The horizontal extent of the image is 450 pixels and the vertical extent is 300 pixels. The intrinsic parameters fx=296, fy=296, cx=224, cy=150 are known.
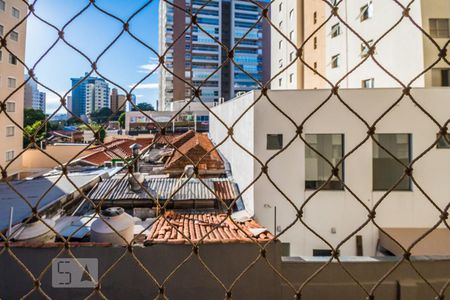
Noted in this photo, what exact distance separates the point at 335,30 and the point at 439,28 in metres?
3.49

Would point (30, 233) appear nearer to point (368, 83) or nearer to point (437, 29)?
point (368, 83)

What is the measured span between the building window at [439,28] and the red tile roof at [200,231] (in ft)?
21.6

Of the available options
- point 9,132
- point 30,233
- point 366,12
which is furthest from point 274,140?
point 9,132

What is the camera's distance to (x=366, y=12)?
330 inches

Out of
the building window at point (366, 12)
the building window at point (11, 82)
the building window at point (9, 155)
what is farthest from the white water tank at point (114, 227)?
the building window at point (11, 82)

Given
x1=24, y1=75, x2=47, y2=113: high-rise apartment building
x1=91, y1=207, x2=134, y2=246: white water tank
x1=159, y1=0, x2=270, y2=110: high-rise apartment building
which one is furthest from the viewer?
x1=159, y1=0, x2=270, y2=110: high-rise apartment building

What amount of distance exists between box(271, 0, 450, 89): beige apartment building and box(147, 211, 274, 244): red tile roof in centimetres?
204

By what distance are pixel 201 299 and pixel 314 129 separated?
3.52m

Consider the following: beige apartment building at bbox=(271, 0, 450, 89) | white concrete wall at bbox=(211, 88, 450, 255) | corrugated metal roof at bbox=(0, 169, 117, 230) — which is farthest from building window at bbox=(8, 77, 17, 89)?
white concrete wall at bbox=(211, 88, 450, 255)

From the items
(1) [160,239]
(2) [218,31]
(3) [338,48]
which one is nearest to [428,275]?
(1) [160,239]

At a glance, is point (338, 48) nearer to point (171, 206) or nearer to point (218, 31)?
point (171, 206)

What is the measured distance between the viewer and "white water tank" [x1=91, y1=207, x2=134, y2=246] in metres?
2.50

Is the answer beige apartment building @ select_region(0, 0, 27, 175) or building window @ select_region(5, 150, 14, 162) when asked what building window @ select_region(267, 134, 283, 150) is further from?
building window @ select_region(5, 150, 14, 162)

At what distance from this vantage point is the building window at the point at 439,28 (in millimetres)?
6750
